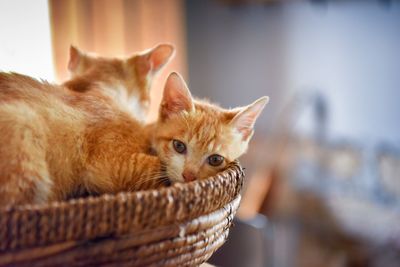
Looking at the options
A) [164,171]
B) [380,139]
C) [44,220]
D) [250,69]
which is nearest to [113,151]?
[164,171]

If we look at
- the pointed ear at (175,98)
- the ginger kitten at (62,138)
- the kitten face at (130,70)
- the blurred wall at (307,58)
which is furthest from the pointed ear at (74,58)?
the blurred wall at (307,58)

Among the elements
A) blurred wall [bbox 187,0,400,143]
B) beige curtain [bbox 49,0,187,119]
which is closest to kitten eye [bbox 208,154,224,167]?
beige curtain [bbox 49,0,187,119]

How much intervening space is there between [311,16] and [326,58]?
0.29m

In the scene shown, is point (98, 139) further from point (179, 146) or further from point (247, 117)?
point (247, 117)

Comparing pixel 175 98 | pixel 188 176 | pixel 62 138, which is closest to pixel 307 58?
pixel 175 98

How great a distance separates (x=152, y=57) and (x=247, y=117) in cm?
31

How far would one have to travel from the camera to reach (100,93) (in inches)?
38.7

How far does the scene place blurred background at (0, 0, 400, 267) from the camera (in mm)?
2459

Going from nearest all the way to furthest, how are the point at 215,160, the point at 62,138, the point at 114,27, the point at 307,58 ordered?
the point at 62,138
the point at 215,160
the point at 114,27
the point at 307,58

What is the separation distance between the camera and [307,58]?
119 inches

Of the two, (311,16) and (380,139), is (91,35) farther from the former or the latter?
(380,139)

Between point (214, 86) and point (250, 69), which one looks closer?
point (250, 69)

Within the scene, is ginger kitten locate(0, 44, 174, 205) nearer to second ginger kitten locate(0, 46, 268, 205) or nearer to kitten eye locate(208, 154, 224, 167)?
second ginger kitten locate(0, 46, 268, 205)

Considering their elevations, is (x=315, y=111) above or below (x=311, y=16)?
below
